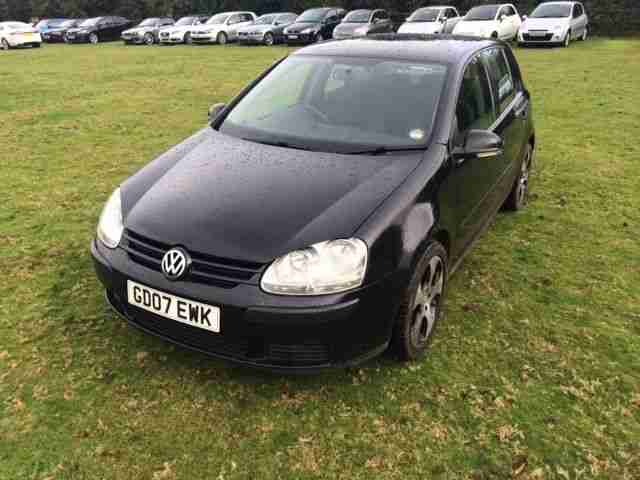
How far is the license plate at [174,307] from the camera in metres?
2.53

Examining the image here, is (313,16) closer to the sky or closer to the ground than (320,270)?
closer to the ground

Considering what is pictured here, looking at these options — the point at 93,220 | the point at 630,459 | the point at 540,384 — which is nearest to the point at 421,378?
the point at 540,384

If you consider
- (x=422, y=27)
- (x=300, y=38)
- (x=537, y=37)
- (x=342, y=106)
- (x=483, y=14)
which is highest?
(x=342, y=106)

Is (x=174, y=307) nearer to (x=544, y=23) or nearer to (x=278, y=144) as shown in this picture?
(x=278, y=144)

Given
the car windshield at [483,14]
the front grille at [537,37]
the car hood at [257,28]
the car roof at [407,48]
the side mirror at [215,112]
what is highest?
the car roof at [407,48]

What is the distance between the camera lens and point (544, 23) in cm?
1983

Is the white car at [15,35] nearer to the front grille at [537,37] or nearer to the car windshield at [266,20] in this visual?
the car windshield at [266,20]

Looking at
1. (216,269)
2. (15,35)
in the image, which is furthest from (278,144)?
(15,35)

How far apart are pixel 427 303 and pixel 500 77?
2371mm

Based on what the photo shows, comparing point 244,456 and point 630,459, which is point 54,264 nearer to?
point 244,456

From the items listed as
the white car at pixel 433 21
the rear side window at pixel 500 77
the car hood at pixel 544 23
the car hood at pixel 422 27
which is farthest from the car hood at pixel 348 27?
the rear side window at pixel 500 77

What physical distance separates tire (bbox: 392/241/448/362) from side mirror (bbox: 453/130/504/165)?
63cm

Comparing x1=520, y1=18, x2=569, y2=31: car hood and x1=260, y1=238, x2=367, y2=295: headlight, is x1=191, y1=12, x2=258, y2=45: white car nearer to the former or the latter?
x1=520, y1=18, x2=569, y2=31: car hood

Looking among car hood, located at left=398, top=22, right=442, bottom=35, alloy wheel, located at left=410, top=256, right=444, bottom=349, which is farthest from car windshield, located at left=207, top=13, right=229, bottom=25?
alloy wheel, located at left=410, top=256, right=444, bottom=349
